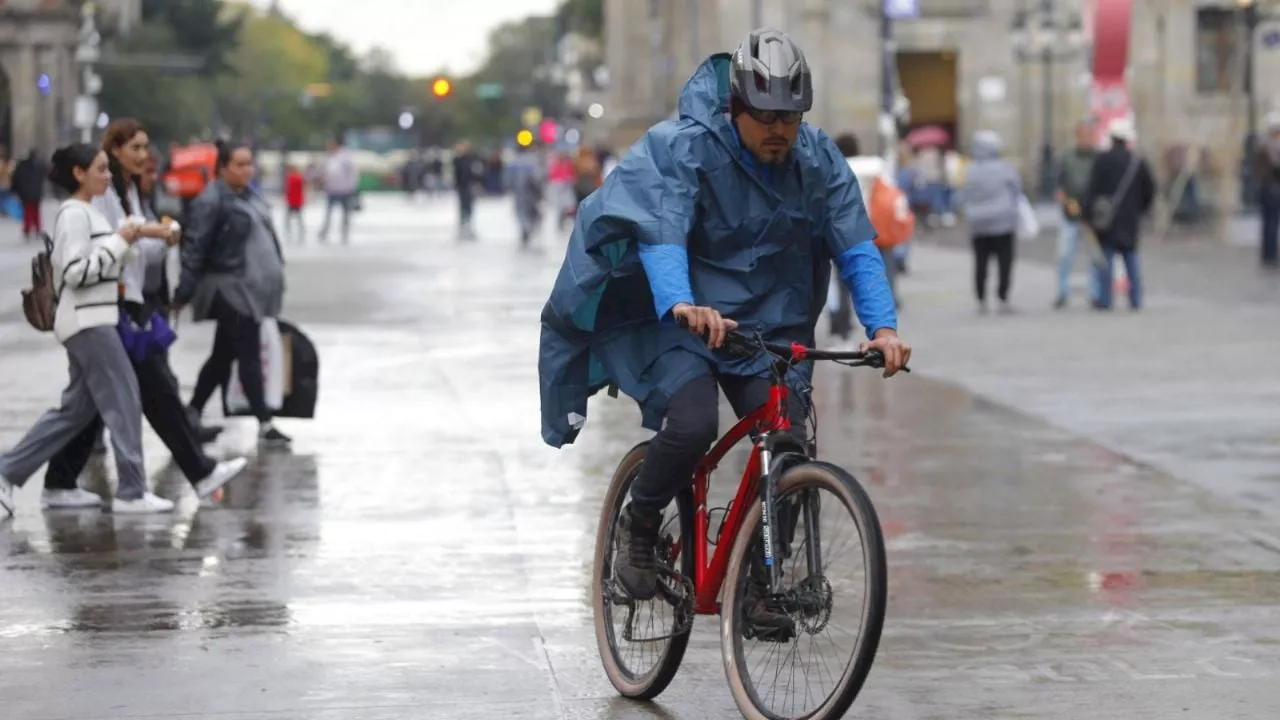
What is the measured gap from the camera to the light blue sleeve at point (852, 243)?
6.42 metres

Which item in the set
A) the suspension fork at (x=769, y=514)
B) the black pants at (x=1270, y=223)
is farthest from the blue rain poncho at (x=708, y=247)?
the black pants at (x=1270, y=223)

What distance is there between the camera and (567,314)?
6.50 m

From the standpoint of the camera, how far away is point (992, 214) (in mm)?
22578

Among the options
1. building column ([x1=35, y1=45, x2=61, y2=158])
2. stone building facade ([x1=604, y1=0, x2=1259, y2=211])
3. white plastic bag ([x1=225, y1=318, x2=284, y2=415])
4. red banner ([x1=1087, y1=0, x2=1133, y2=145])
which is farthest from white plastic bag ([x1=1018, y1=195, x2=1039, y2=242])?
building column ([x1=35, y1=45, x2=61, y2=158])

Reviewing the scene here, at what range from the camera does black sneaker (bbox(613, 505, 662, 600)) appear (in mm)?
6652

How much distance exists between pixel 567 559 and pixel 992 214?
45.6ft

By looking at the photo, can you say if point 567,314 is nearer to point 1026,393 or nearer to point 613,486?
point 613,486

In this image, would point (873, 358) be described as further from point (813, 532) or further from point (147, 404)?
point (147, 404)

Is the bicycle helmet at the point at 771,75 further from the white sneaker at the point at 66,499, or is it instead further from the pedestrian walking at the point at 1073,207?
the pedestrian walking at the point at 1073,207

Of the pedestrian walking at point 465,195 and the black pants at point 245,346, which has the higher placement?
the black pants at point 245,346

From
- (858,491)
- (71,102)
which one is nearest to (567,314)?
(858,491)

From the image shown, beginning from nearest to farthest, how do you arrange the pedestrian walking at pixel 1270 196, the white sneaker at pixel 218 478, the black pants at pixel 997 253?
the white sneaker at pixel 218 478 < the black pants at pixel 997 253 < the pedestrian walking at pixel 1270 196

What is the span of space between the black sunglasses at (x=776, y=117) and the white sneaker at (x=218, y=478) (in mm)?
5110

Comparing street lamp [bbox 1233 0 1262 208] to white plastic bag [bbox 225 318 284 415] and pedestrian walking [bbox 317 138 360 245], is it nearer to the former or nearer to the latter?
pedestrian walking [bbox 317 138 360 245]
